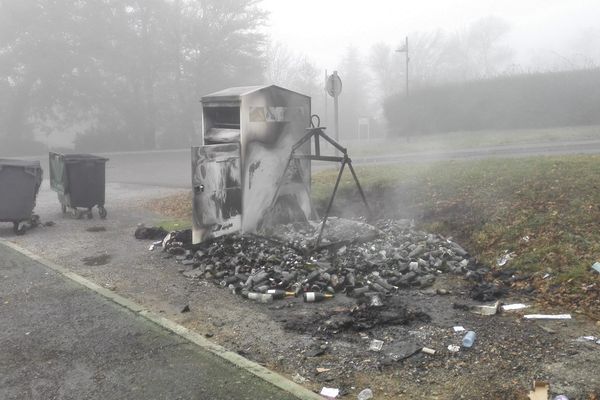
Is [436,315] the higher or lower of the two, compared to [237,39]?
lower

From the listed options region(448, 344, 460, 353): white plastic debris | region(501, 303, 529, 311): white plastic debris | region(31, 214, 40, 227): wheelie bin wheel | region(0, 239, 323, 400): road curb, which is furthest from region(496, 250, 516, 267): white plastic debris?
region(31, 214, 40, 227): wheelie bin wheel

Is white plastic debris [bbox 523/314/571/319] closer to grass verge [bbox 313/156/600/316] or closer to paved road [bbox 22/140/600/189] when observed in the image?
grass verge [bbox 313/156/600/316]

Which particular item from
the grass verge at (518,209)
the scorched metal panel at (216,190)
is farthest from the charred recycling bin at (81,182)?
the grass verge at (518,209)

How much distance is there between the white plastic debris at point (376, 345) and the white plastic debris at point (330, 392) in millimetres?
645

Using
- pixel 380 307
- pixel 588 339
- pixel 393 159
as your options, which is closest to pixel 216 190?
pixel 380 307

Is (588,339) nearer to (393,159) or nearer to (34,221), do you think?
(34,221)

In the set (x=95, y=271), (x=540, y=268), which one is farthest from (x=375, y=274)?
(x=95, y=271)

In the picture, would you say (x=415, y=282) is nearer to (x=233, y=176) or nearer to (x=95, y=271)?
(x=233, y=176)

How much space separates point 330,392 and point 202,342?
123 cm

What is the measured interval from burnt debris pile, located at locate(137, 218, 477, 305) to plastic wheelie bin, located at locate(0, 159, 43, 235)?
3159 mm

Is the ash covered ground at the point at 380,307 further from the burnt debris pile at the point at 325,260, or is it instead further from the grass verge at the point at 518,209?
the grass verge at the point at 518,209

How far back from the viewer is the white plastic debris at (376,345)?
3.93 m

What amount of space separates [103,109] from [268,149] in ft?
85.7

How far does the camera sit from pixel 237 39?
32.9m
